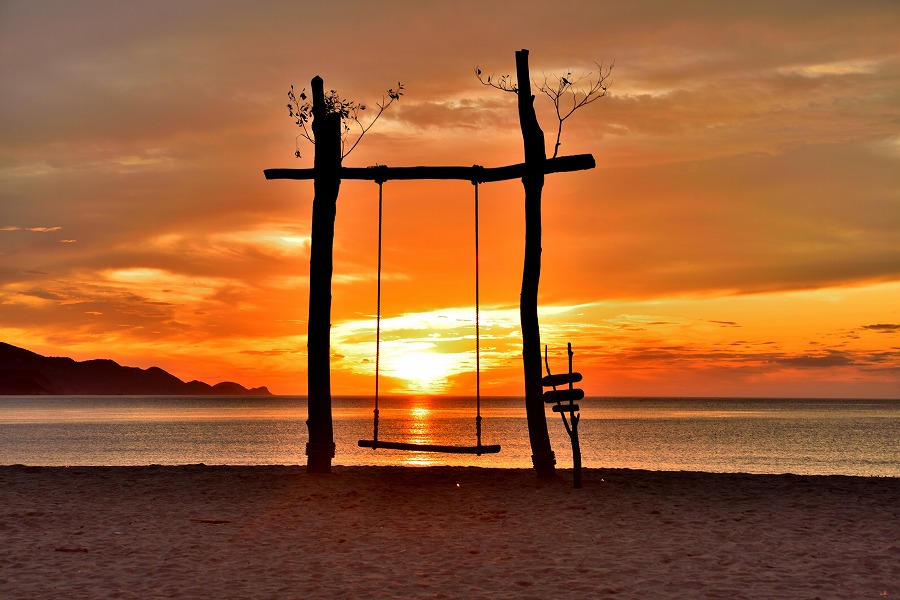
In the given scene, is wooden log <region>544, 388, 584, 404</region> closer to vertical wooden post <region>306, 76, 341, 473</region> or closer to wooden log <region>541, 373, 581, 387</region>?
wooden log <region>541, 373, 581, 387</region>

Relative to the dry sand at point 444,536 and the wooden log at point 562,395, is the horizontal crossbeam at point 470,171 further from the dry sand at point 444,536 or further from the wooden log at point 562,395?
the dry sand at point 444,536

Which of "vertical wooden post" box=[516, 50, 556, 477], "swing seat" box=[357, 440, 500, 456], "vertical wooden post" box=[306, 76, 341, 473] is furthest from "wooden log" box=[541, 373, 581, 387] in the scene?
"vertical wooden post" box=[306, 76, 341, 473]

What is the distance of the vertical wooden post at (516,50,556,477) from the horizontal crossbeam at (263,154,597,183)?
0.69 ft

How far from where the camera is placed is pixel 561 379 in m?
14.2

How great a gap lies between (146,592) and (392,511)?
189 inches

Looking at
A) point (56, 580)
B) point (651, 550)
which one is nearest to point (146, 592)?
point (56, 580)

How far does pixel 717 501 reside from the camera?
12.7m

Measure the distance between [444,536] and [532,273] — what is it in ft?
18.3

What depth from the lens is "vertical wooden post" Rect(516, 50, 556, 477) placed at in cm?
1433

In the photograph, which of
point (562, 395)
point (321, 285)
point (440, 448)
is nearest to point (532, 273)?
point (562, 395)

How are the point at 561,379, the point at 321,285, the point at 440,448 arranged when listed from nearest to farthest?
the point at 440,448, the point at 561,379, the point at 321,285

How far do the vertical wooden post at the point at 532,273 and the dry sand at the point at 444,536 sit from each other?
105 cm

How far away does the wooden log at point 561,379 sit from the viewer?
1416 cm

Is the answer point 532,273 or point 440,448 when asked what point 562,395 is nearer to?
point 532,273
